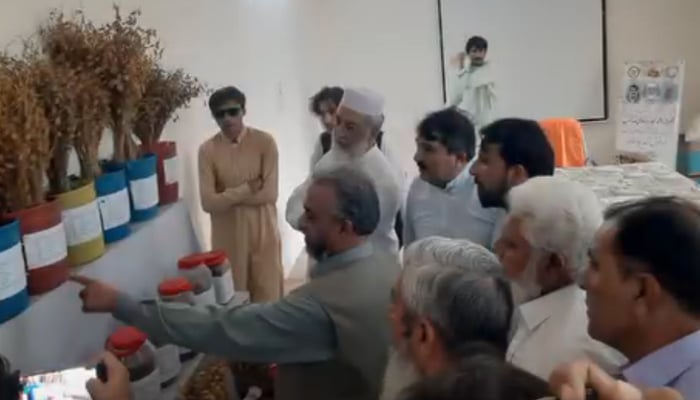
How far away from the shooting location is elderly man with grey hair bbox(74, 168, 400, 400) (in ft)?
6.42

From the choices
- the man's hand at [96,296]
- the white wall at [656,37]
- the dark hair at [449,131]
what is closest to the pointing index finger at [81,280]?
the man's hand at [96,296]

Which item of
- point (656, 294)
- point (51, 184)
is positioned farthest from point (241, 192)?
point (656, 294)

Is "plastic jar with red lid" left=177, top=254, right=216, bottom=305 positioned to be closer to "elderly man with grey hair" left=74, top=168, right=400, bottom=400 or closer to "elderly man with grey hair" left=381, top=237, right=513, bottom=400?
"elderly man with grey hair" left=74, top=168, right=400, bottom=400

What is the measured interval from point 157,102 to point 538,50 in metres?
5.32

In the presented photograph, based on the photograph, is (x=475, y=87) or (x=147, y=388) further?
(x=475, y=87)

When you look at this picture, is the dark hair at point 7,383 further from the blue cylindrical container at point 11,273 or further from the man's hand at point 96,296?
the man's hand at point 96,296

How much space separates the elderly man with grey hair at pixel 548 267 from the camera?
1631mm

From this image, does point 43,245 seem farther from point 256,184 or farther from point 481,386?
point 256,184

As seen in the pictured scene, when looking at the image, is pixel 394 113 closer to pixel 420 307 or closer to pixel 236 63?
pixel 236 63

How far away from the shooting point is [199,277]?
98.5 inches

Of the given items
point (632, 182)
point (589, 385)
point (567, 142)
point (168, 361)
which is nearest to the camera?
point (589, 385)

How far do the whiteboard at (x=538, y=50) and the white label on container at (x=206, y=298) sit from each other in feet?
17.1

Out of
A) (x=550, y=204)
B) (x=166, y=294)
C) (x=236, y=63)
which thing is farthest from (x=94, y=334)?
(x=236, y=63)

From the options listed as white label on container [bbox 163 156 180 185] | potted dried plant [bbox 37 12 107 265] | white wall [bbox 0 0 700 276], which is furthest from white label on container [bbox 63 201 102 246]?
white wall [bbox 0 0 700 276]
